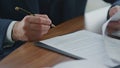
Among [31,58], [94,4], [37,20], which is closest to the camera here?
[31,58]

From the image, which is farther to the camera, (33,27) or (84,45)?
(33,27)

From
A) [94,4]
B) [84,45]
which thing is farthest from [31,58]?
[94,4]

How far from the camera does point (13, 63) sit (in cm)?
80

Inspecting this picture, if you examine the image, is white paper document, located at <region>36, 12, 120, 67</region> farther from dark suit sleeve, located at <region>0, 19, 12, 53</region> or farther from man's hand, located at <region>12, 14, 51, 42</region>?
dark suit sleeve, located at <region>0, 19, 12, 53</region>

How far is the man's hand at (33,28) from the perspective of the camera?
0.99m

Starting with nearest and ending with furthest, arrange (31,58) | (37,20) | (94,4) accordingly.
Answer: (31,58)
(37,20)
(94,4)

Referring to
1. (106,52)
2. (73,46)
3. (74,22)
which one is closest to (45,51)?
(73,46)

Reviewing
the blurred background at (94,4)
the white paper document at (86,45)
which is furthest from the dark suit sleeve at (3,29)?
the blurred background at (94,4)

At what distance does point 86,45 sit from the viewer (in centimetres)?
89

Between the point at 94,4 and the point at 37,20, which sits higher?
the point at 37,20

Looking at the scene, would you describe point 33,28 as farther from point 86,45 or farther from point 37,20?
point 86,45

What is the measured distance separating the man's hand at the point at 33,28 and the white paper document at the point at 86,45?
0.07m

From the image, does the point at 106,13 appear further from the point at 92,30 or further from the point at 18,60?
the point at 18,60

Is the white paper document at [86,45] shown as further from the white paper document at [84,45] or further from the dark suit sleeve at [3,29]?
the dark suit sleeve at [3,29]
